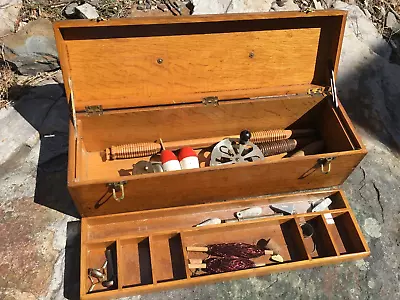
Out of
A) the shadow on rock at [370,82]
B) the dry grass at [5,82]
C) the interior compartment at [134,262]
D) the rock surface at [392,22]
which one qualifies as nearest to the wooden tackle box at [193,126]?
the interior compartment at [134,262]

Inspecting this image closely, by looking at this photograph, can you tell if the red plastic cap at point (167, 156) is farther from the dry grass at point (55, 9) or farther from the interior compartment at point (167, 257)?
the dry grass at point (55, 9)

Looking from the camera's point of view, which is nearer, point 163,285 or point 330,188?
point 163,285

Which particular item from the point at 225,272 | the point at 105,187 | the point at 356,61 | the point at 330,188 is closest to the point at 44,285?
the point at 105,187

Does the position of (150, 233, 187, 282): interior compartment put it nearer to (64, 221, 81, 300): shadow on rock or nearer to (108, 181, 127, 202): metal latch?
(108, 181, 127, 202): metal latch

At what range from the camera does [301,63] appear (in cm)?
365

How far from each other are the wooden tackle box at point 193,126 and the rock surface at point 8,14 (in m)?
2.08

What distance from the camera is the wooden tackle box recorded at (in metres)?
3.16

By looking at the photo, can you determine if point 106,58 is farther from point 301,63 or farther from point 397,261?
point 397,261

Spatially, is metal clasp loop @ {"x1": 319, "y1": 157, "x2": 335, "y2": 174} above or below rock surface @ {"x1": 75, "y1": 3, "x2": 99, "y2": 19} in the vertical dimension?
below

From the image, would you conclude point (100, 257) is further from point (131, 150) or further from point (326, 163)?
point (326, 163)

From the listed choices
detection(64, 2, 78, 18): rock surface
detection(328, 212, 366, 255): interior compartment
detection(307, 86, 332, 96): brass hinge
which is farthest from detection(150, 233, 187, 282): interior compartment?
detection(64, 2, 78, 18): rock surface

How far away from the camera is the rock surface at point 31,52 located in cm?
454

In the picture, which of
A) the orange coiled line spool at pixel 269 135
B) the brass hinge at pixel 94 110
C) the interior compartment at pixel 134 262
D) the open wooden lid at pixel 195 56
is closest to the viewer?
the interior compartment at pixel 134 262

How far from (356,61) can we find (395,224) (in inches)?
78.6
